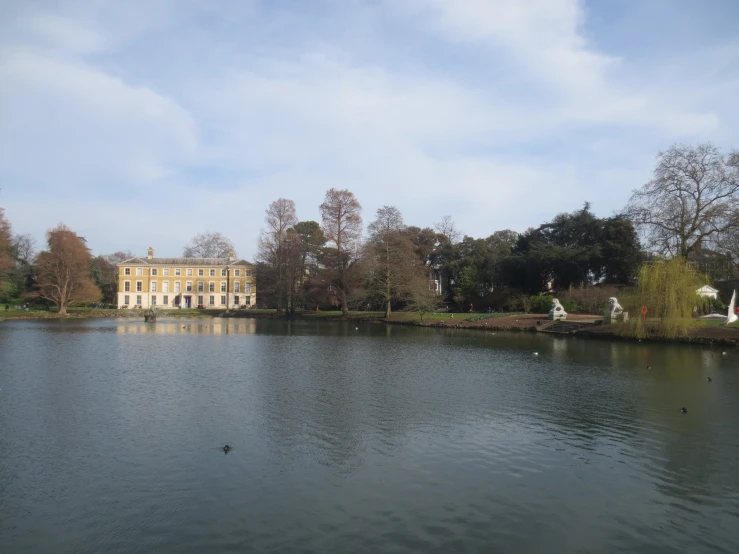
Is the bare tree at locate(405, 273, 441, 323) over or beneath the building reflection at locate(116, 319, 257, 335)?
over

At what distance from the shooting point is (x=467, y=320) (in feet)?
158

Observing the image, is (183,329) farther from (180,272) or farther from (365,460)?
(180,272)

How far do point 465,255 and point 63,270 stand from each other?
47744 mm

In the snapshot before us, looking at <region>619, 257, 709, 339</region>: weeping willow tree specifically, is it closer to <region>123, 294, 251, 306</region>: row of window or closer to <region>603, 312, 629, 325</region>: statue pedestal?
<region>603, 312, 629, 325</region>: statue pedestal

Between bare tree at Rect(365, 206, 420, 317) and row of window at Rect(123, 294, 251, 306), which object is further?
row of window at Rect(123, 294, 251, 306)

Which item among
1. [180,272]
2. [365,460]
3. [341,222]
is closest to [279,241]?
[341,222]

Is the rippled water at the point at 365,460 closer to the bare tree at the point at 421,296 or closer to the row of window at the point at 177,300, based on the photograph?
the bare tree at the point at 421,296

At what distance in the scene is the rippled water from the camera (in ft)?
24.7

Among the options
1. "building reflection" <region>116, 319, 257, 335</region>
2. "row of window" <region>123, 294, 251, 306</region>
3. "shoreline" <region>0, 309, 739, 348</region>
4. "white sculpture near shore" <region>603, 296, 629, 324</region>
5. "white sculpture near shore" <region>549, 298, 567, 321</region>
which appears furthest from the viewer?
"row of window" <region>123, 294, 251, 306</region>

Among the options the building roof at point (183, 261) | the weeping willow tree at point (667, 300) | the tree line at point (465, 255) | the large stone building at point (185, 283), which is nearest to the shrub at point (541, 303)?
the tree line at point (465, 255)

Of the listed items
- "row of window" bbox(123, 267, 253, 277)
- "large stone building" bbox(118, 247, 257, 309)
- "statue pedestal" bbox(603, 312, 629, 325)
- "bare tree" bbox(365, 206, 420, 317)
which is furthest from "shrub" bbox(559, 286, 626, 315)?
"row of window" bbox(123, 267, 253, 277)

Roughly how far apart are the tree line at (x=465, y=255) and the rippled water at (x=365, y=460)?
73.1ft

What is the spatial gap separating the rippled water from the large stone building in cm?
6338

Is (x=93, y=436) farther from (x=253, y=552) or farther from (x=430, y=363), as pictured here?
(x=430, y=363)
